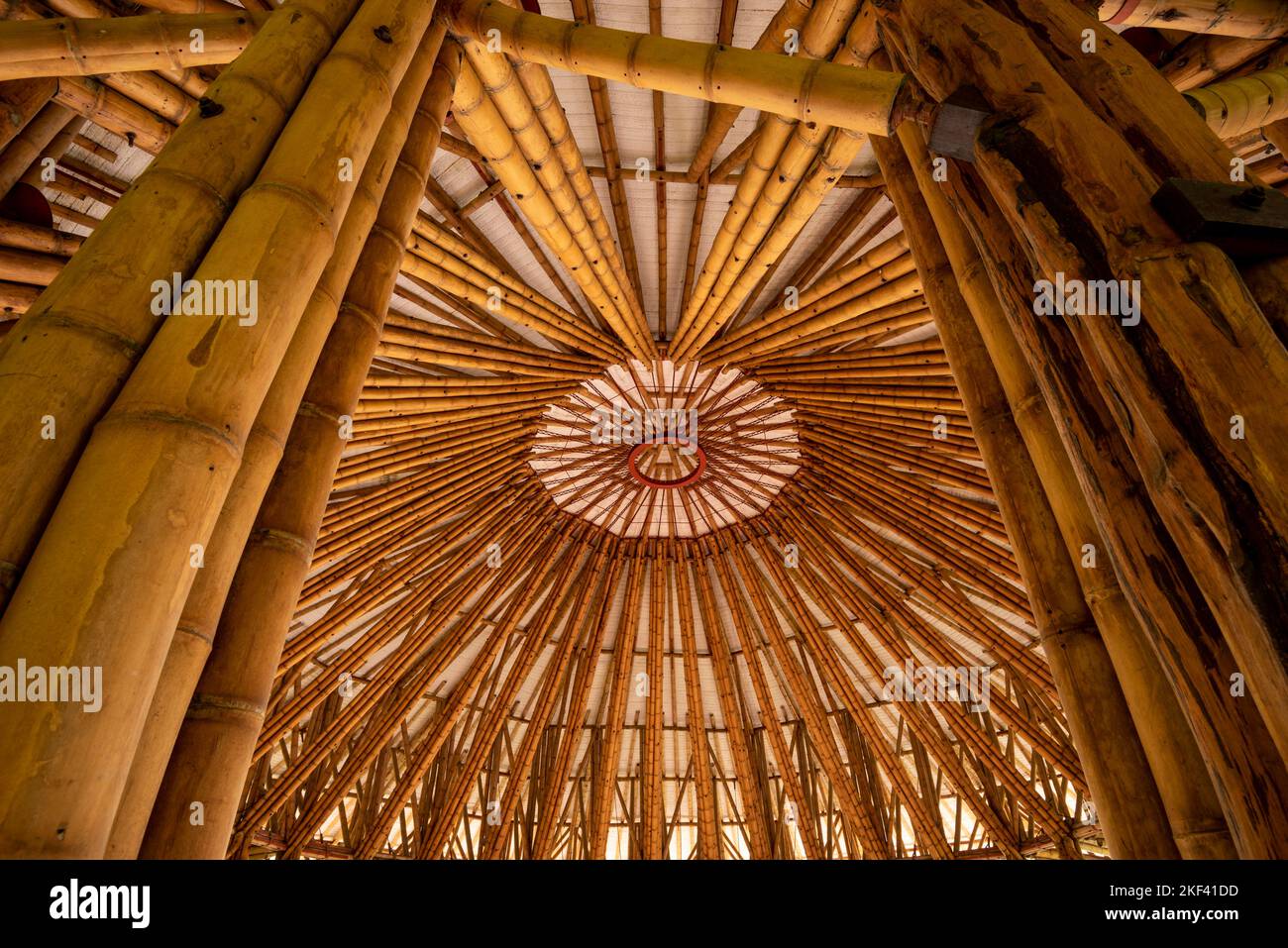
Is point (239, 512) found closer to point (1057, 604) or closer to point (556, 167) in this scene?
point (1057, 604)

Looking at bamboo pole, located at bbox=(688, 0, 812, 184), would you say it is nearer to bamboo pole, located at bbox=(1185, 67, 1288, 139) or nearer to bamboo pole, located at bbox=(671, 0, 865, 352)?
bamboo pole, located at bbox=(671, 0, 865, 352)

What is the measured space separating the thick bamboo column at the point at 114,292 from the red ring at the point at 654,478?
401 inches

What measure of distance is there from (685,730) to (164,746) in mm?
16848

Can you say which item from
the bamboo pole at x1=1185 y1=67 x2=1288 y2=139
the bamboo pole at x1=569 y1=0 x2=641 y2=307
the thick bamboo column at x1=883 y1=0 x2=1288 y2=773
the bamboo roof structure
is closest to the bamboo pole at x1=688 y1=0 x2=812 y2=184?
the bamboo roof structure

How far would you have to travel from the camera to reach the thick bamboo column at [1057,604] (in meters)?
2.96

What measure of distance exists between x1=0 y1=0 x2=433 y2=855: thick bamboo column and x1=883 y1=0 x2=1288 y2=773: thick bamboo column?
2.49 m

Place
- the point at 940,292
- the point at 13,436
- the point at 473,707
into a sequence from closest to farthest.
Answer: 1. the point at 13,436
2. the point at 940,292
3. the point at 473,707

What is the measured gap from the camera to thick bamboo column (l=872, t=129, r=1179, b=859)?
9.72 feet

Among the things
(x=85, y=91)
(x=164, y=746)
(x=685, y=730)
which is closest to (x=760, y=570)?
(x=685, y=730)

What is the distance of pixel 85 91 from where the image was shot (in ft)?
18.9

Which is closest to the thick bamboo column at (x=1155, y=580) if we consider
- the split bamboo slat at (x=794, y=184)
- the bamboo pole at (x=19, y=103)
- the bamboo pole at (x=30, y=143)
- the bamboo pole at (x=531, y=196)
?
the split bamboo slat at (x=794, y=184)
